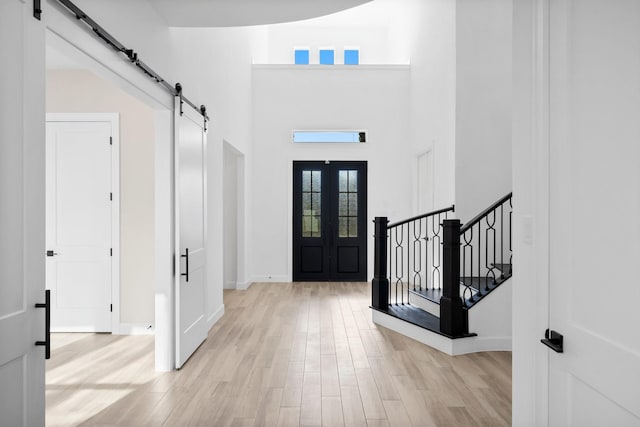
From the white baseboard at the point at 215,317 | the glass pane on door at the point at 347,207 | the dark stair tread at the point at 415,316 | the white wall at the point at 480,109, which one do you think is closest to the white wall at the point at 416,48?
the white wall at the point at 480,109

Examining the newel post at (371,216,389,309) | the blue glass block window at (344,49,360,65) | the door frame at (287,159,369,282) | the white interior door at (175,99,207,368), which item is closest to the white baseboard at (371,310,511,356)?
the newel post at (371,216,389,309)

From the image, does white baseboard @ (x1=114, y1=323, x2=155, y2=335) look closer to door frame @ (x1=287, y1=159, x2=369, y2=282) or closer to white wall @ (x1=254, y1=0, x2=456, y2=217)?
door frame @ (x1=287, y1=159, x2=369, y2=282)

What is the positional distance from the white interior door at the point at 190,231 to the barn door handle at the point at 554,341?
300 centimetres

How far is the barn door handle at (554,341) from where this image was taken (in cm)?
168

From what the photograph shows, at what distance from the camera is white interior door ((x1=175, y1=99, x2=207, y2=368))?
392 centimetres

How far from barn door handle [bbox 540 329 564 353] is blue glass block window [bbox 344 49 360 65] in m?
10.4

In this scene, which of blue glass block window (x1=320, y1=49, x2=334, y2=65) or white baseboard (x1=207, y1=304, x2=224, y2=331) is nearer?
white baseboard (x1=207, y1=304, x2=224, y2=331)

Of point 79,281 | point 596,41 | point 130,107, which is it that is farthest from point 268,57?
point 596,41

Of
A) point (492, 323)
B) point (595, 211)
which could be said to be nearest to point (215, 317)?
point (492, 323)

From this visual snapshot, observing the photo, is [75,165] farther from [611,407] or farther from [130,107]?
[611,407]

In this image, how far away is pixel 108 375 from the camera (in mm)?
3760

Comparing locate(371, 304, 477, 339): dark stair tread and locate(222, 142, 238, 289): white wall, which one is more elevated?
locate(222, 142, 238, 289): white wall

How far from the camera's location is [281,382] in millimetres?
3596

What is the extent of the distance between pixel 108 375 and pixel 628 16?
13.5 feet
